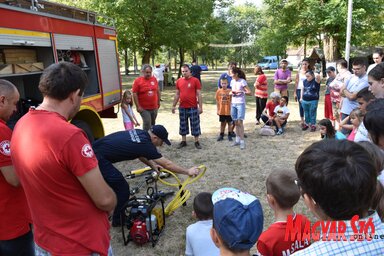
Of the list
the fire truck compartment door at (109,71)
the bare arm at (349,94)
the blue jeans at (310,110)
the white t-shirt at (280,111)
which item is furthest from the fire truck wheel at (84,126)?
the blue jeans at (310,110)

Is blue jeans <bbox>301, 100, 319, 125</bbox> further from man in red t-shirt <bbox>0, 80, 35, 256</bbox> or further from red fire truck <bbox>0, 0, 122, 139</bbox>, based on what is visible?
man in red t-shirt <bbox>0, 80, 35, 256</bbox>

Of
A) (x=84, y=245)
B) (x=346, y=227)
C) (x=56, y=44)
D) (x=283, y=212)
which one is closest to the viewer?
(x=346, y=227)

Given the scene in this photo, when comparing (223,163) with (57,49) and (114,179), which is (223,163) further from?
(57,49)

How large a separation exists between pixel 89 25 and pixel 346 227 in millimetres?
5461

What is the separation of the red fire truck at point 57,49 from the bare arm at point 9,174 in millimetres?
2144

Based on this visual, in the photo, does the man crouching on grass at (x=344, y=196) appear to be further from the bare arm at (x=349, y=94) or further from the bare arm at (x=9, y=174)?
the bare arm at (x=349, y=94)

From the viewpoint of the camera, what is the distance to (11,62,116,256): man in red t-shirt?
165cm

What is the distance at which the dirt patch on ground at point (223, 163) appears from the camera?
3.73 meters

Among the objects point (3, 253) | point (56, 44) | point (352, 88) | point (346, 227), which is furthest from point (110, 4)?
point (346, 227)

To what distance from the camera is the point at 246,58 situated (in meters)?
57.3

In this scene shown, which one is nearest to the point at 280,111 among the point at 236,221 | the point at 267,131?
the point at 267,131

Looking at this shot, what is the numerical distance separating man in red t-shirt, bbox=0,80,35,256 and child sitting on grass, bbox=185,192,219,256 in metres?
1.24

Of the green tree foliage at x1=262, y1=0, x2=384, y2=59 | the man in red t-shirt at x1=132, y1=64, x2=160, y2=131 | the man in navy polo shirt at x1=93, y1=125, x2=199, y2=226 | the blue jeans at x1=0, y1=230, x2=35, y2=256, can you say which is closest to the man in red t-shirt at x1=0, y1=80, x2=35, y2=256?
the blue jeans at x1=0, y1=230, x2=35, y2=256

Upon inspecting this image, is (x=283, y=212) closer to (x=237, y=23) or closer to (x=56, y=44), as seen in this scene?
(x=56, y=44)
